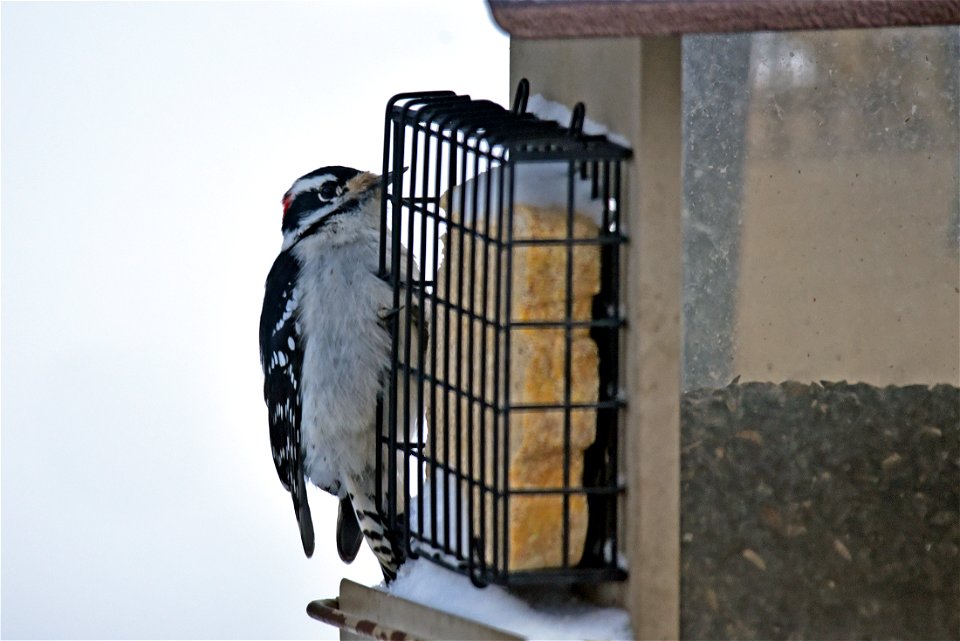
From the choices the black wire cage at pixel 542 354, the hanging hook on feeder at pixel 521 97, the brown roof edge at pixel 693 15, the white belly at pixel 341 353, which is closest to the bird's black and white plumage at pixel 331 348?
the white belly at pixel 341 353

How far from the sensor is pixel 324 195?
3.61 meters

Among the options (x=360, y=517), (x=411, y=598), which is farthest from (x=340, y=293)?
(x=411, y=598)

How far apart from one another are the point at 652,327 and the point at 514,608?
55 centimetres

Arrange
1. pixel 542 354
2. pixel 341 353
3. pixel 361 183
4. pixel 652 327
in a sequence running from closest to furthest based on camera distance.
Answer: pixel 652 327 → pixel 542 354 → pixel 341 353 → pixel 361 183

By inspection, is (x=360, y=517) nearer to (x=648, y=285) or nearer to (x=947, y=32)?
(x=648, y=285)

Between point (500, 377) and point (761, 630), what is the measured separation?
56 centimetres

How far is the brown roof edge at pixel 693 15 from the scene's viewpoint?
1954 mm

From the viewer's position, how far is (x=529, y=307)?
2.37 m

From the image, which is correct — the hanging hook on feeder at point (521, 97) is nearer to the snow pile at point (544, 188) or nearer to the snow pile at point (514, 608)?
the snow pile at point (544, 188)

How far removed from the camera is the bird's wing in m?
3.56

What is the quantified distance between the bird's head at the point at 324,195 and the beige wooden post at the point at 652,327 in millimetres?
1297

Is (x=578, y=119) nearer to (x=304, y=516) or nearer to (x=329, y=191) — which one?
(x=329, y=191)

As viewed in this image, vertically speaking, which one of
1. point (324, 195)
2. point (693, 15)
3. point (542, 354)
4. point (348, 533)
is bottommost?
point (348, 533)

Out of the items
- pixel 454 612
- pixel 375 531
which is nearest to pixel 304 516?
pixel 375 531
